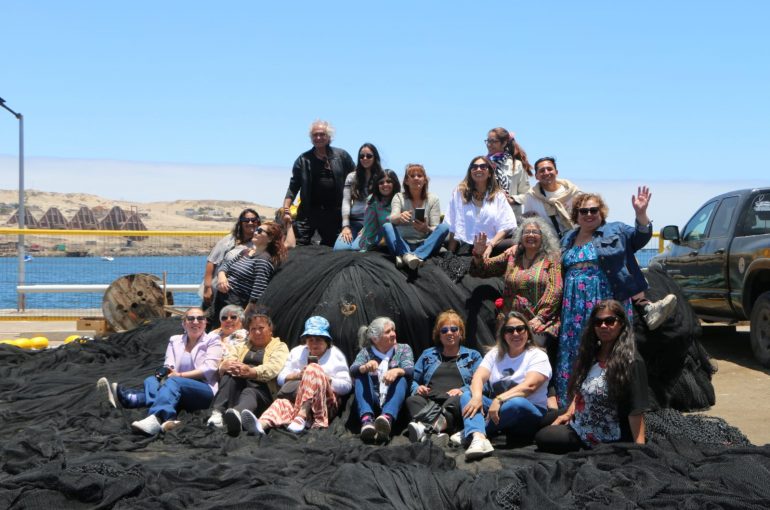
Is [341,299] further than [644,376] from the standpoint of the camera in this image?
Yes

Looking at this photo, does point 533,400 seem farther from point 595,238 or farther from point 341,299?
point 341,299

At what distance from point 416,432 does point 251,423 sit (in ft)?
3.89

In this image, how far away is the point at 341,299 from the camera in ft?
25.1

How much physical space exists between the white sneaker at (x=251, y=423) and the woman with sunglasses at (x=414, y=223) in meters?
2.08

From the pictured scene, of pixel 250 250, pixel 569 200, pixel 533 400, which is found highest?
pixel 569 200

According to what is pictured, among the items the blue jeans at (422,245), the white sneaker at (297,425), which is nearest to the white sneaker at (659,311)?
the blue jeans at (422,245)

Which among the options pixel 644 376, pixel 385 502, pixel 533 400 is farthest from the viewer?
pixel 533 400

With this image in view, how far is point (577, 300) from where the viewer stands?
6.70 meters

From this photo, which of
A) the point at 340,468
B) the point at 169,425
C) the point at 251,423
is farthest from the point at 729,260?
the point at 169,425

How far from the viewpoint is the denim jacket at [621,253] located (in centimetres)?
662

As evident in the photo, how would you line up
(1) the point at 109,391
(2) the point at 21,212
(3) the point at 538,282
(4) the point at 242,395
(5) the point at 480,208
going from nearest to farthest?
(4) the point at 242,395 → (3) the point at 538,282 → (1) the point at 109,391 → (5) the point at 480,208 → (2) the point at 21,212

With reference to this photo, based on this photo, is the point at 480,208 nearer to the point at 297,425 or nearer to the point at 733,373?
the point at 297,425

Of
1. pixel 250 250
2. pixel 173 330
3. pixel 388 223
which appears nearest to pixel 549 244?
pixel 388 223

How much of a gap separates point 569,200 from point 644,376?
8.93ft
